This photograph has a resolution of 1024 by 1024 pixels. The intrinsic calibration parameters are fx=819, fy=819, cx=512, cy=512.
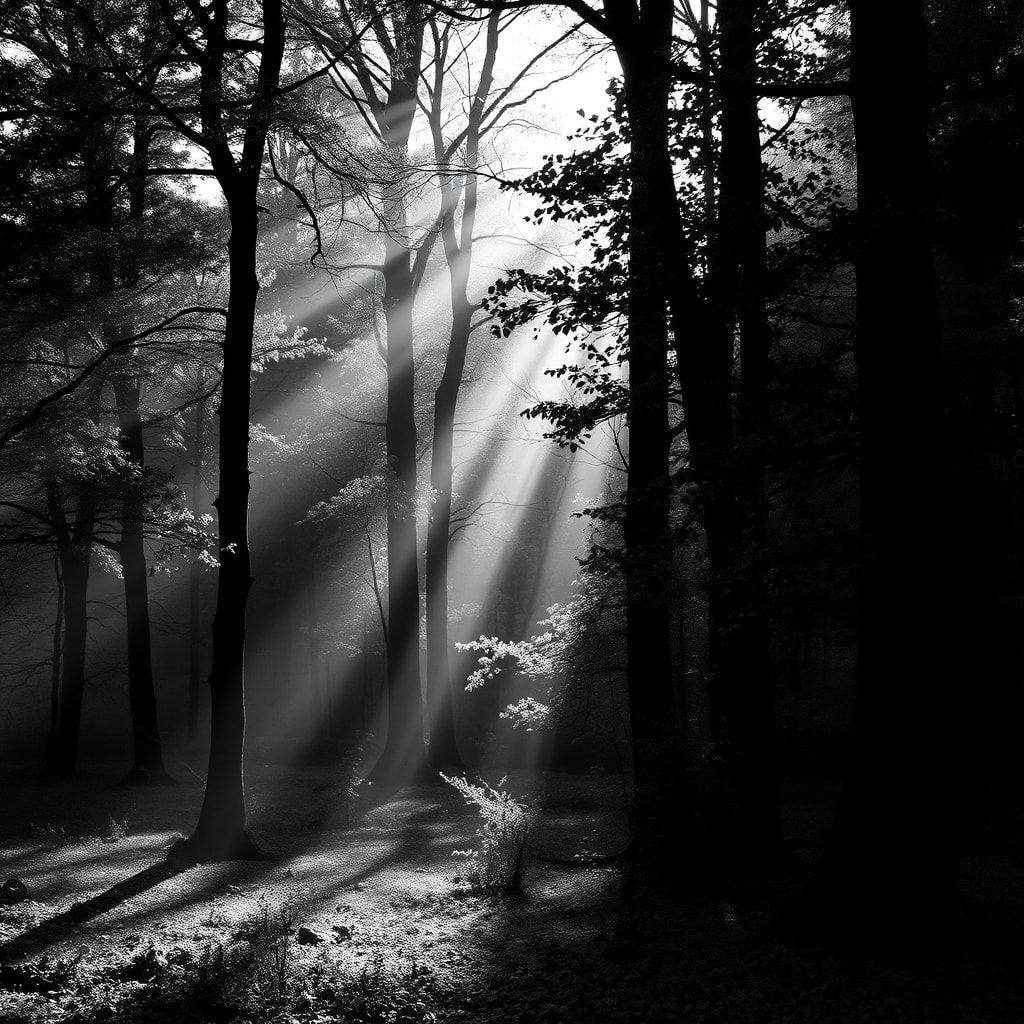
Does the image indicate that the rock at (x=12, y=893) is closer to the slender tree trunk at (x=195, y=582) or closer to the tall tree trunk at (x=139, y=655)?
the tall tree trunk at (x=139, y=655)

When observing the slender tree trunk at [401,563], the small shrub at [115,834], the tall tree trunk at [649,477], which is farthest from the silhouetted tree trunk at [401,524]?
the tall tree trunk at [649,477]

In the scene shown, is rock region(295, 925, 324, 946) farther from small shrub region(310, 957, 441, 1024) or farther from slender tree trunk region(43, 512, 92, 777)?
slender tree trunk region(43, 512, 92, 777)

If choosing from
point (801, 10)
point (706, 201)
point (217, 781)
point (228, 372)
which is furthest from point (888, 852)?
point (228, 372)

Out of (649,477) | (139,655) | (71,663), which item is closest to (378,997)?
(649,477)

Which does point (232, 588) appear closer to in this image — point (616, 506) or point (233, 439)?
point (233, 439)

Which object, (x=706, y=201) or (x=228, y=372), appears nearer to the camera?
(x=706, y=201)

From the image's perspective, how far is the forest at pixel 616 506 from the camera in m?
4.66

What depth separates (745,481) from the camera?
17.9 ft

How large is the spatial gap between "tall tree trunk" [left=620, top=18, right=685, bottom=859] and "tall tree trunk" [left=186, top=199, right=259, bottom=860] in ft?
13.2

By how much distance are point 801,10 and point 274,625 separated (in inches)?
996

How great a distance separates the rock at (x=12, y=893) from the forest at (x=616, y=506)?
2.8 inches

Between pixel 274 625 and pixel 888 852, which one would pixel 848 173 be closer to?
pixel 888 852

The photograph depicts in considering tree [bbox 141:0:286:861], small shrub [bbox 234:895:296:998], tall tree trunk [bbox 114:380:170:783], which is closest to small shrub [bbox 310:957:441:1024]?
small shrub [bbox 234:895:296:998]

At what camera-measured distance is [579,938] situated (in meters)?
5.63
